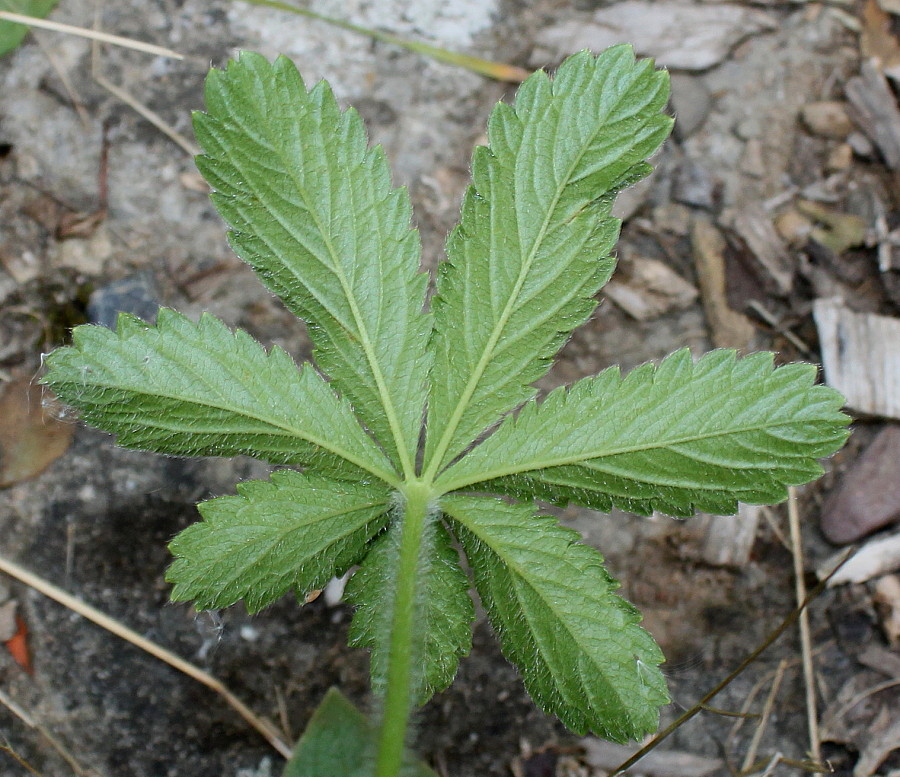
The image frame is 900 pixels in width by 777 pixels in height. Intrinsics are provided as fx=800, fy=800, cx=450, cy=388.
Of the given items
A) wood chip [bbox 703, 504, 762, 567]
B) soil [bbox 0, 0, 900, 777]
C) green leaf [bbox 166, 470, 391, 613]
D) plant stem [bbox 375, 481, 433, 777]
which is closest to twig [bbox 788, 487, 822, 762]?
soil [bbox 0, 0, 900, 777]

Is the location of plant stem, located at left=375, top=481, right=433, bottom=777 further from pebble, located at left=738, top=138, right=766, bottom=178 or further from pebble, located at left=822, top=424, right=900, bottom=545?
pebble, located at left=738, top=138, right=766, bottom=178

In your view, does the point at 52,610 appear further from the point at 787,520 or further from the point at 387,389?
the point at 787,520

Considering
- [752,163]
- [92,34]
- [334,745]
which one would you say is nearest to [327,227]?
[334,745]

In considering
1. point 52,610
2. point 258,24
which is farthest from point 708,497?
point 258,24

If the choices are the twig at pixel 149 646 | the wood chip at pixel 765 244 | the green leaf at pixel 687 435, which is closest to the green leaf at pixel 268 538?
the green leaf at pixel 687 435

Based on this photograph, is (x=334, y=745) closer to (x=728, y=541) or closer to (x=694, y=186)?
(x=728, y=541)

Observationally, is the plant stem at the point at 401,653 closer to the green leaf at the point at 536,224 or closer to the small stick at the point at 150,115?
the green leaf at the point at 536,224

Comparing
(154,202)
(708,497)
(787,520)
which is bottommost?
(708,497)
